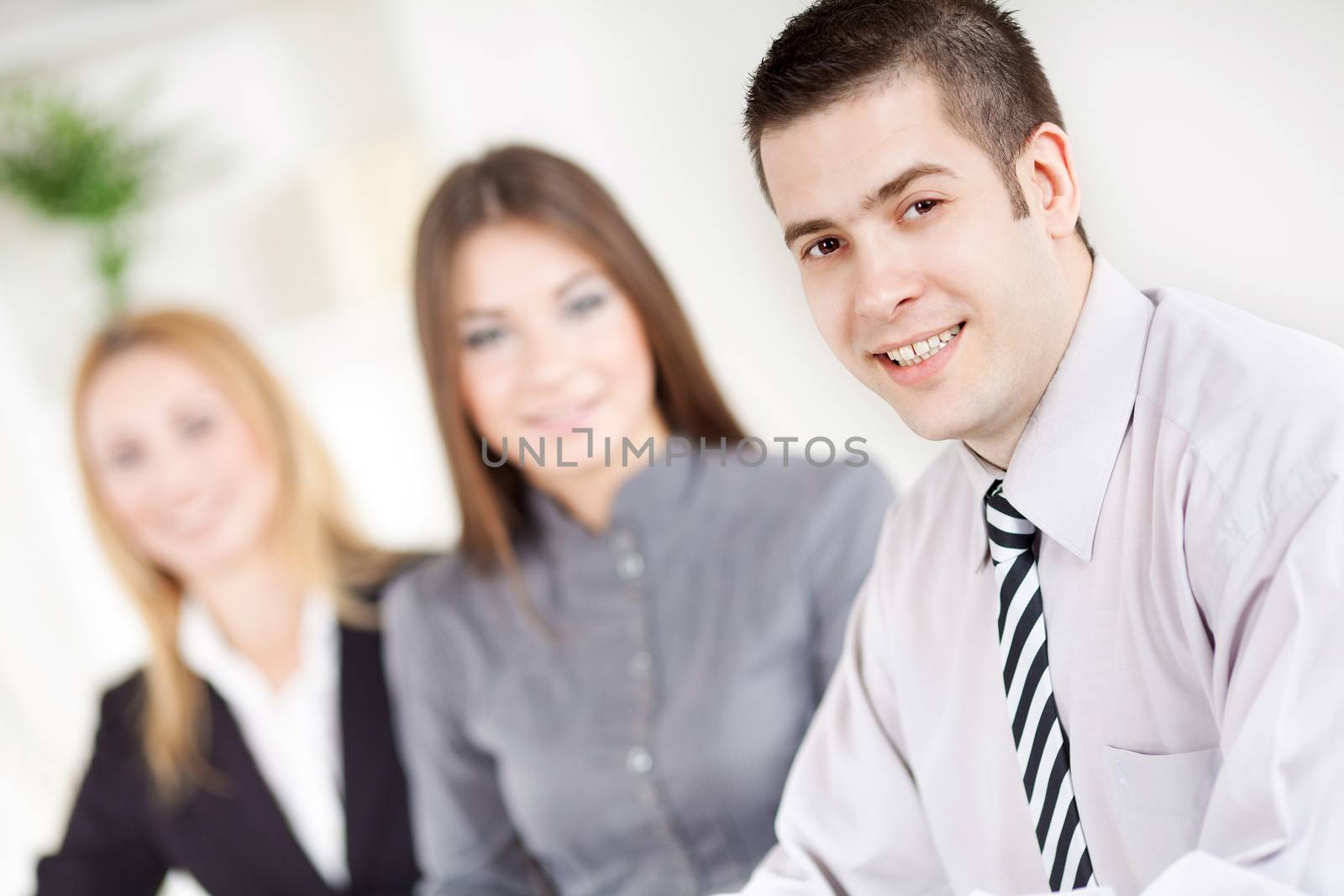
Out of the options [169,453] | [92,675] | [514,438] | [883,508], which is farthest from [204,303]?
[883,508]

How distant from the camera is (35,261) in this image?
2.40 metres

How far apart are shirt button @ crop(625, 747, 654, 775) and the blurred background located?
1.77 ft

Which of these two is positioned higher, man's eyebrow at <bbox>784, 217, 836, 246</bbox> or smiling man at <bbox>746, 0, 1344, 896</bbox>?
man's eyebrow at <bbox>784, 217, 836, 246</bbox>

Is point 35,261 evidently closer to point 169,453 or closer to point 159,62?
point 159,62

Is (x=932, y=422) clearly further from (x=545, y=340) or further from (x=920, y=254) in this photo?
(x=545, y=340)

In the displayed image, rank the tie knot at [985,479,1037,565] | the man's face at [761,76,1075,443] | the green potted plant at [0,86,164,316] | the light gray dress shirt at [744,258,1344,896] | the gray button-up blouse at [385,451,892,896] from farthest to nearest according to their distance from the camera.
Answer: the green potted plant at [0,86,164,316]
the gray button-up blouse at [385,451,892,896]
the tie knot at [985,479,1037,565]
the man's face at [761,76,1075,443]
the light gray dress shirt at [744,258,1344,896]

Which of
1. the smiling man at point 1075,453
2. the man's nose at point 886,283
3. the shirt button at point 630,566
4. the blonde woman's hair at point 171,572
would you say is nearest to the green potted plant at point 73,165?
the blonde woman's hair at point 171,572

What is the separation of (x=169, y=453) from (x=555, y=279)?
2.60ft

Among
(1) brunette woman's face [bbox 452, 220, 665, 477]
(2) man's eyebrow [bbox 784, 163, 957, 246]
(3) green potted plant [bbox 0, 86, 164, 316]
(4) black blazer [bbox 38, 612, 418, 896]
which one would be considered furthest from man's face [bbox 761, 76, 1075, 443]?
(3) green potted plant [bbox 0, 86, 164, 316]

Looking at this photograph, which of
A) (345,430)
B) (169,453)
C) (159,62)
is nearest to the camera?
(169,453)

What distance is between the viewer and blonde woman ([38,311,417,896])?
6.15 ft

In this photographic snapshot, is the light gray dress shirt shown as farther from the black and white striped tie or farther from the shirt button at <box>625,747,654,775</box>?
the shirt button at <box>625,747,654,775</box>

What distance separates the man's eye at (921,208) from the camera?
0.82 metres

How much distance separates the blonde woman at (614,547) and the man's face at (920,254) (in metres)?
0.62
